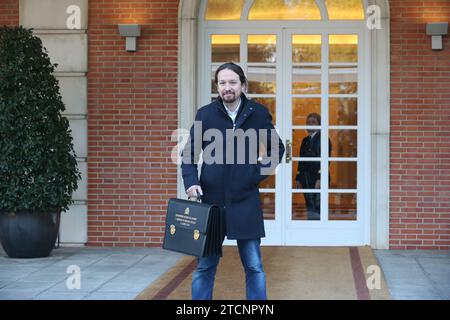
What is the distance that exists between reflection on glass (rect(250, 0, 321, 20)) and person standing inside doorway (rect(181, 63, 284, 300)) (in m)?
4.41

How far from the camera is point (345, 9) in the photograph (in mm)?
9906

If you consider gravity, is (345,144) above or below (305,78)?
below

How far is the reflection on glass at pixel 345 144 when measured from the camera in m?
9.91

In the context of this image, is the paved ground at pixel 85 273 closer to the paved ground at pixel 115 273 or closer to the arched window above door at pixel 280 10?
the paved ground at pixel 115 273

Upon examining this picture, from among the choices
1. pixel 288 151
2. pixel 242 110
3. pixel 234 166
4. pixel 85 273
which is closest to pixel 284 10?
pixel 288 151

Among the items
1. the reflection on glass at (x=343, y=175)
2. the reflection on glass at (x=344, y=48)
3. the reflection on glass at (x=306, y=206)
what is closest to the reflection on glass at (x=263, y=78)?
the reflection on glass at (x=344, y=48)

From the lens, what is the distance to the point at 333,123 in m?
9.94

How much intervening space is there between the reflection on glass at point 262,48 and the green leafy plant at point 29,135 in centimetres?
242

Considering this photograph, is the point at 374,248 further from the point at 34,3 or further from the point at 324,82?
the point at 34,3

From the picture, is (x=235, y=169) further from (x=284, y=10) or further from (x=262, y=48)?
(x=284, y=10)

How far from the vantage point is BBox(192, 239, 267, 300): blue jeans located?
5.64 meters

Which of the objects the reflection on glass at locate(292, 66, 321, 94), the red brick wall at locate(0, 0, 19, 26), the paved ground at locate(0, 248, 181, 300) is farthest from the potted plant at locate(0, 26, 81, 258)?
the reflection on glass at locate(292, 66, 321, 94)

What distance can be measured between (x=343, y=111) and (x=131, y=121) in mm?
2465
